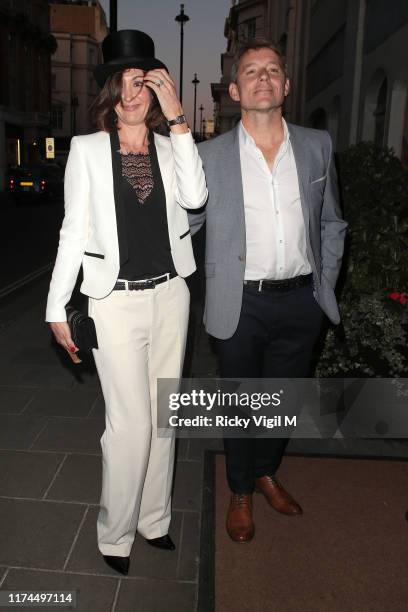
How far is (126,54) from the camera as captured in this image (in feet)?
7.64

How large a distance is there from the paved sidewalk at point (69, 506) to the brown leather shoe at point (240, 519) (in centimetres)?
18

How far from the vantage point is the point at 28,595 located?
8.16ft

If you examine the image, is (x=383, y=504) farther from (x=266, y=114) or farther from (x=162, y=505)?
(x=266, y=114)

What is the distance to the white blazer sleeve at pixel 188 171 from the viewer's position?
230 cm

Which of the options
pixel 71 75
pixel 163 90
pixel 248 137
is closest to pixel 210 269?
pixel 248 137

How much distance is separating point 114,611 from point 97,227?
5.28 ft

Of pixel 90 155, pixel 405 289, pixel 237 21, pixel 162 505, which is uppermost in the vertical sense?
pixel 237 21

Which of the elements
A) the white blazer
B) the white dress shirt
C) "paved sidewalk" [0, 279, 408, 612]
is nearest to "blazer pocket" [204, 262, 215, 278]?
the white dress shirt

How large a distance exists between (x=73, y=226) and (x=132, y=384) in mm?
701

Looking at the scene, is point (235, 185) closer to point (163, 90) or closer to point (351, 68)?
point (163, 90)

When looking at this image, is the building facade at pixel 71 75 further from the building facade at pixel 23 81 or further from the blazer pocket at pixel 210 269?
the blazer pocket at pixel 210 269

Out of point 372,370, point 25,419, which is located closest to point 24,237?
point 25,419

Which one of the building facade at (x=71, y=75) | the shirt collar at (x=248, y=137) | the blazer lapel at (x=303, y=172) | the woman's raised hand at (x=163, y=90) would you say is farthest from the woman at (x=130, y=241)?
the building facade at (x=71, y=75)

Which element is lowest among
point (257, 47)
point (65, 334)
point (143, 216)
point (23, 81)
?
point (65, 334)
